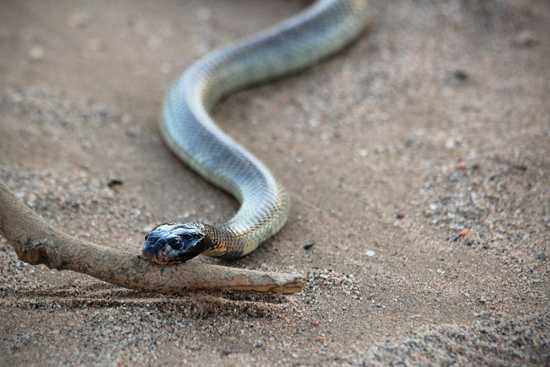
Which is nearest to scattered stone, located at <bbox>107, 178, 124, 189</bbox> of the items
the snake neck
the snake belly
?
the snake belly

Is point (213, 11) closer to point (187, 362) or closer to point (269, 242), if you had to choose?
point (269, 242)

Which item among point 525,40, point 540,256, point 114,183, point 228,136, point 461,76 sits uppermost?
point 525,40

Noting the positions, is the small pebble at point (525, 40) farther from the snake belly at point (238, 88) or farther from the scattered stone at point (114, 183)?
the scattered stone at point (114, 183)

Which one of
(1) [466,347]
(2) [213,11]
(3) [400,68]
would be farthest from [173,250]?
(2) [213,11]

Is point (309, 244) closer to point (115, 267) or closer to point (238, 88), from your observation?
point (115, 267)

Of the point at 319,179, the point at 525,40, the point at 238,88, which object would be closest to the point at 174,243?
the point at 319,179

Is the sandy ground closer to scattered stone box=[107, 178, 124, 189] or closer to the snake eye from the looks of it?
scattered stone box=[107, 178, 124, 189]

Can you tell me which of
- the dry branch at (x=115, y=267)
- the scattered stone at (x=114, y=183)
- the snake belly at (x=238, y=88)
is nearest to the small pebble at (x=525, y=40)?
the snake belly at (x=238, y=88)
